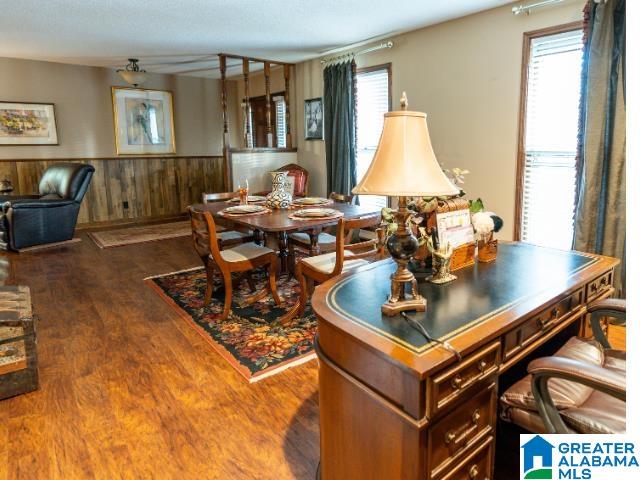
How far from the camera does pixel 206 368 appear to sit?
8.02 ft

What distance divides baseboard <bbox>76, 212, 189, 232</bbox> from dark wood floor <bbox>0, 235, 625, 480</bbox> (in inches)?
145

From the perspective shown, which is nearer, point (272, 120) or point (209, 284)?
point (209, 284)

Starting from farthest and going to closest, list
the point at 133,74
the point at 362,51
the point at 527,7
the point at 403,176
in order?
the point at 133,74 → the point at 362,51 → the point at 527,7 → the point at 403,176

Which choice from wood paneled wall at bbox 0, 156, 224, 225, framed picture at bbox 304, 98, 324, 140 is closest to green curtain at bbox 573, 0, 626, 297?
framed picture at bbox 304, 98, 324, 140

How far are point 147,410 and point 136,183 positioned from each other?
566 centimetres

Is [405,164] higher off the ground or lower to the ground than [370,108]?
lower

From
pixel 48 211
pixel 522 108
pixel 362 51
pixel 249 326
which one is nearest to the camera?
pixel 249 326

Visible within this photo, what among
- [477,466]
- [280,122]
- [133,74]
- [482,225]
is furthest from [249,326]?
[280,122]

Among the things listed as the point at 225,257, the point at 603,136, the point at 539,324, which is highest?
the point at 603,136

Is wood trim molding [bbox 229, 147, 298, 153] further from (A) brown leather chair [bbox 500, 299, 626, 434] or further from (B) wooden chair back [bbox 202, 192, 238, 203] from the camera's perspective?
(A) brown leather chair [bbox 500, 299, 626, 434]

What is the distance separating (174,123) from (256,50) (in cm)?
254

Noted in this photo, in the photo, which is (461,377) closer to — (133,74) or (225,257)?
(225,257)

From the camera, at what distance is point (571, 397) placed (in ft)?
4.28

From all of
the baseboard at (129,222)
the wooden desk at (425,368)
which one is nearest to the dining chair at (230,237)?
the wooden desk at (425,368)
